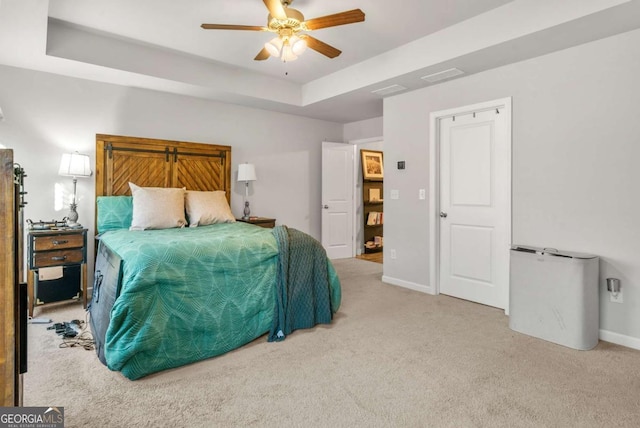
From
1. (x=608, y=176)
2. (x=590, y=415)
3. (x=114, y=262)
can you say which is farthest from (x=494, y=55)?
(x=114, y=262)

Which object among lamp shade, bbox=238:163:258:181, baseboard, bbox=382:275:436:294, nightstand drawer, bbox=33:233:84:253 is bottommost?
baseboard, bbox=382:275:436:294

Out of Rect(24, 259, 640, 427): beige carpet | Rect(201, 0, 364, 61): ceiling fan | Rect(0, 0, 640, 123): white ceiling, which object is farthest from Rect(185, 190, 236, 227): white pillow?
Rect(201, 0, 364, 61): ceiling fan

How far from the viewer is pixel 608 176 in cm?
276

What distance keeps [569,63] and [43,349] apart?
4.64 m

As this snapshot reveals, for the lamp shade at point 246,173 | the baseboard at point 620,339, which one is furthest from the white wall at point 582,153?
the lamp shade at point 246,173

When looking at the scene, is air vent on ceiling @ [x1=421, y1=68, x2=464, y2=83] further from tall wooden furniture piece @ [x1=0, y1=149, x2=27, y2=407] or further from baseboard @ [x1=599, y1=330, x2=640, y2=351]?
tall wooden furniture piece @ [x1=0, y1=149, x2=27, y2=407]

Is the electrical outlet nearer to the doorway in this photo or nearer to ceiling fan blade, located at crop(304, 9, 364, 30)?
the doorway

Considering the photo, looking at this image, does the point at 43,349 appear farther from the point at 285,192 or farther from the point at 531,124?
the point at 531,124

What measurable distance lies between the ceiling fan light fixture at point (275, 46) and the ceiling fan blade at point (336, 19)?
30cm

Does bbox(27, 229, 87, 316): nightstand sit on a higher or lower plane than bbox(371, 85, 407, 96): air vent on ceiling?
lower

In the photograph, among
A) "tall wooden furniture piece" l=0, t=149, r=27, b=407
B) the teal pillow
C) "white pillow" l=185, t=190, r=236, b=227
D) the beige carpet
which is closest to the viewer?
"tall wooden furniture piece" l=0, t=149, r=27, b=407

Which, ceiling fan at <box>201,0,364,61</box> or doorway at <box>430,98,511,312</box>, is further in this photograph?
doorway at <box>430,98,511,312</box>

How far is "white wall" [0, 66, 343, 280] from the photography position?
139 inches

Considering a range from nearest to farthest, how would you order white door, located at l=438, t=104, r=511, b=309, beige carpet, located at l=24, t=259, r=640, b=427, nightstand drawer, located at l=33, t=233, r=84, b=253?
beige carpet, located at l=24, t=259, r=640, b=427 < nightstand drawer, located at l=33, t=233, r=84, b=253 < white door, located at l=438, t=104, r=511, b=309
